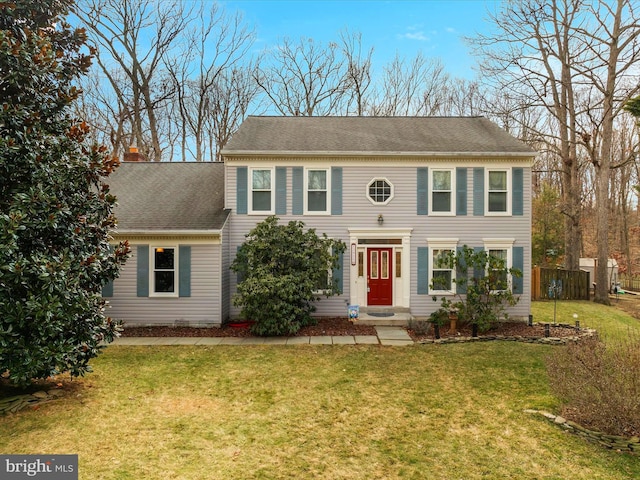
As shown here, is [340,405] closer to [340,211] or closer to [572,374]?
[572,374]

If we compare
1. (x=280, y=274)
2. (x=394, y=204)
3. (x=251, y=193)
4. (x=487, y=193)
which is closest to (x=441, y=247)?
(x=394, y=204)

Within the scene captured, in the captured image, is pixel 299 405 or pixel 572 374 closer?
pixel 572 374

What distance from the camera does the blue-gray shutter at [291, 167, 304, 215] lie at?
12070 mm

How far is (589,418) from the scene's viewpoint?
16.7 ft

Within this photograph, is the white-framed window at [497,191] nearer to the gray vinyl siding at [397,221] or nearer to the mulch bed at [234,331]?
the gray vinyl siding at [397,221]

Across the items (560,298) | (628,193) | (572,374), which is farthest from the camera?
(628,193)

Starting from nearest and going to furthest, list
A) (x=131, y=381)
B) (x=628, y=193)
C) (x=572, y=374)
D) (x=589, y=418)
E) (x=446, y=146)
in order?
(x=589, y=418) → (x=572, y=374) → (x=131, y=381) → (x=446, y=146) → (x=628, y=193)

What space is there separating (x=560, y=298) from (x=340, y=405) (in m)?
16.2

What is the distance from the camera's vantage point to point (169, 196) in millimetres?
12938

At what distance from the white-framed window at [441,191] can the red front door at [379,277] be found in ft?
7.01

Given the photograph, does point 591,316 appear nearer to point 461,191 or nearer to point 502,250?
point 502,250

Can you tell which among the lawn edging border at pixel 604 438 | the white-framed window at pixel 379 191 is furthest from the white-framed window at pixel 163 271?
the lawn edging border at pixel 604 438

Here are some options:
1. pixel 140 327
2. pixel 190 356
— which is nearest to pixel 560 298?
pixel 190 356

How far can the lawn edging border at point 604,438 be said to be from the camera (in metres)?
4.60
